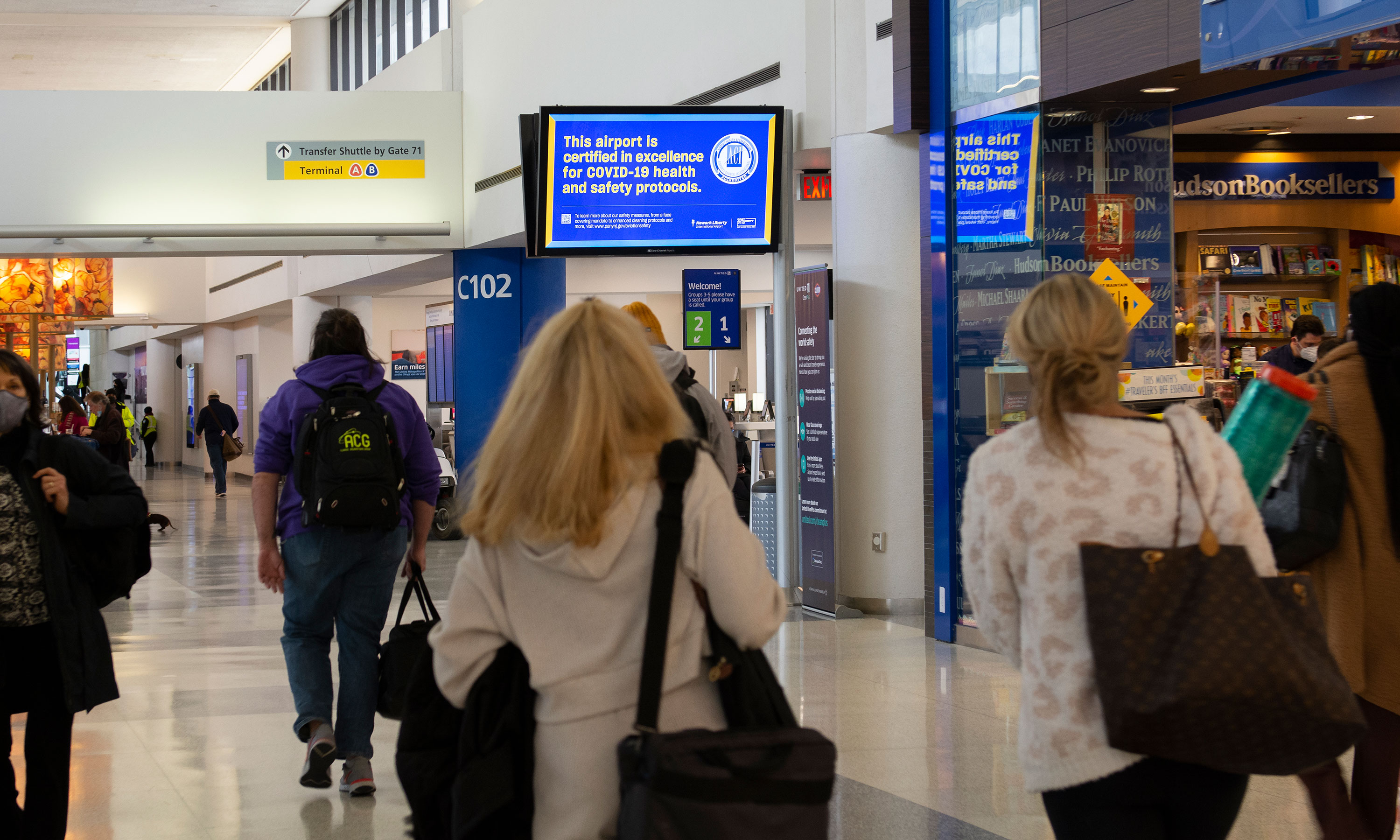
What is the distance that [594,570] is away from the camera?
1.76m

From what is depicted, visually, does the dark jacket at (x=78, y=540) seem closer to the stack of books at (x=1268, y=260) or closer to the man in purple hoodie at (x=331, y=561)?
the man in purple hoodie at (x=331, y=561)

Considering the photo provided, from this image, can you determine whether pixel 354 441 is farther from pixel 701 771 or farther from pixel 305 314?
pixel 305 314

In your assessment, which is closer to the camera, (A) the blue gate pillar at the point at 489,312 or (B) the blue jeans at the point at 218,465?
(A) the blue gate pillar at the point at 489,312

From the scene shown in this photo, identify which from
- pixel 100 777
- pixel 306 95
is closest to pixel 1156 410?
pixel 100 777

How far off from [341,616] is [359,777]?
514 mm

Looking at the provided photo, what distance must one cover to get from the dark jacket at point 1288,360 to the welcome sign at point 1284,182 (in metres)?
1.52

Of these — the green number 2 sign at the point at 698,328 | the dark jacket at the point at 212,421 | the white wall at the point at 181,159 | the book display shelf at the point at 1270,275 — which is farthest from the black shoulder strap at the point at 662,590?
the dark jacket at the point at 212,421

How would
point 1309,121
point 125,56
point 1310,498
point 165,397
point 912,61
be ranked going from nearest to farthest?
point 1310,498, point 912,61, point 1309,121, point 125,56, point 165,397

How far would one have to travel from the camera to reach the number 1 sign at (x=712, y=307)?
8867 mm

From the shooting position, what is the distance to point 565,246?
7.97m

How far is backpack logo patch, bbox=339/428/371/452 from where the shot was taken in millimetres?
3787

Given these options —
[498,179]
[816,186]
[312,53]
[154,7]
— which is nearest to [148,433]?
[154,7]

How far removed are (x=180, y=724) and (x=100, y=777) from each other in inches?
28.8

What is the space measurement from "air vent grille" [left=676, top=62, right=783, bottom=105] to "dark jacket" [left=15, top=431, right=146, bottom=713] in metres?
5.63
